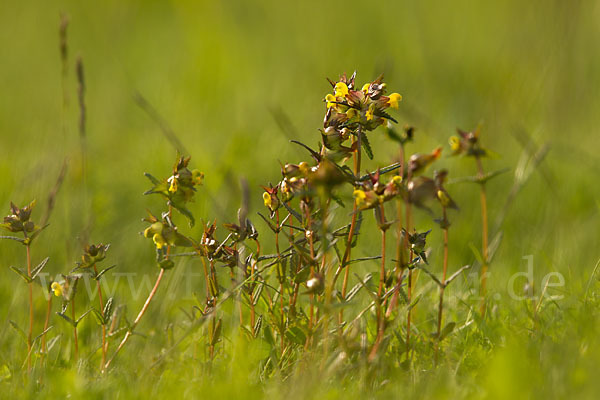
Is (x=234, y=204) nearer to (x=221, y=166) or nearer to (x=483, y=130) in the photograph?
(x=221, y=166)

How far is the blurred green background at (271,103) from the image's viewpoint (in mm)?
3062

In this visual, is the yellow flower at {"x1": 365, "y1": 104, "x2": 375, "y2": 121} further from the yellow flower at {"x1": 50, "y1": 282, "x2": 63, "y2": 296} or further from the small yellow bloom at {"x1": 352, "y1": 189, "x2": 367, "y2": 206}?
the yellow flower at {"x1": 50, "y1": 282, "x2": 63, "y2": 296}

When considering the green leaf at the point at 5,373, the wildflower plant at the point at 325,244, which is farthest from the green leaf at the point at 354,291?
the green leaf at the point at 5,373

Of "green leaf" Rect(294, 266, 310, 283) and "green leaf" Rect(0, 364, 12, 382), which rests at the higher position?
"green leaf" Rect(294, 266, 310, 283)

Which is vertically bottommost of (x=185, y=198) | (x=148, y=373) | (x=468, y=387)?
(x=468, y=387)

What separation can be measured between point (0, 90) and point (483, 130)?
3.44 m

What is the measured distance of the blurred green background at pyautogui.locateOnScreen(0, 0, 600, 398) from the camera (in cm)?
306

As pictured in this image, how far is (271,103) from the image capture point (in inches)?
194

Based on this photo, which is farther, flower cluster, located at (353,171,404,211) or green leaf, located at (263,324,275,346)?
green leaf, located at (263,324,275,346)

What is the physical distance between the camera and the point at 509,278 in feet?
8.91

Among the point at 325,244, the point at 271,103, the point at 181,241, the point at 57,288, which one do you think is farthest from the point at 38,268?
the point at 271,103

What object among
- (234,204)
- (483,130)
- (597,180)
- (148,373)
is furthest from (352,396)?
(483,130)

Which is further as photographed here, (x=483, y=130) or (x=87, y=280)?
(x=483, y=130)

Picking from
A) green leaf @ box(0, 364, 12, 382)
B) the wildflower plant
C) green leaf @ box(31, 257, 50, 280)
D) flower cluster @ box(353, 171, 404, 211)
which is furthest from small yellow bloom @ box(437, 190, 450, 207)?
green leaf @ box(0, 364, 12, 382)
